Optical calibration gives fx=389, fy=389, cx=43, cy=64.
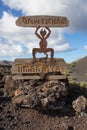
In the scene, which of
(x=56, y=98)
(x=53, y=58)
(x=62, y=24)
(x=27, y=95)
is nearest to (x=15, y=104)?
(x=27, y=95)

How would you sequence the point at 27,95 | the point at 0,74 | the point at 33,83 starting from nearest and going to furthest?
the point at 27,95 → the point at 33,83 → the point at 0,74

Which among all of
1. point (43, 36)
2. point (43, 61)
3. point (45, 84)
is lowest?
point (45, 84)

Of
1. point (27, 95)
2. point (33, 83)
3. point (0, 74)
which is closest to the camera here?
point (27, 95)

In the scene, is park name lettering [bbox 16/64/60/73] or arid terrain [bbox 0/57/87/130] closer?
arid terrain [bbox 0/57/87/130]

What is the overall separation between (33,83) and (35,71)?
58 centimetres

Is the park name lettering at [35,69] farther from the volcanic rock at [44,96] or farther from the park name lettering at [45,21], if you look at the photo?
the park name lettering at [45,21]

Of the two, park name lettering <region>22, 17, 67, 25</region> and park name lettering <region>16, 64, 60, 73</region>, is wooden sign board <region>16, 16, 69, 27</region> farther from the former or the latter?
park name lettering <region>16, 64, 60, 73</region>

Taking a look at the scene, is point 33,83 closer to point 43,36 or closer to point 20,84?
point 20,84

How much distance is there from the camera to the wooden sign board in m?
16.6

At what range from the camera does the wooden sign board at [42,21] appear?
16.6 metres

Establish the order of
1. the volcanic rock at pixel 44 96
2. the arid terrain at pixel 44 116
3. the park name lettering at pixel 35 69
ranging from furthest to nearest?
the park name lettering at pixel 35 69 → the volcanic rock at pixel 44 96 → the arid terrain at pixel 44 116

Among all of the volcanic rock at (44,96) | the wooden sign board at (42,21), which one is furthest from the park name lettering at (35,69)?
the wooden sign board at (42,21)

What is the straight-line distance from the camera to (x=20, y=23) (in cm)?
1662

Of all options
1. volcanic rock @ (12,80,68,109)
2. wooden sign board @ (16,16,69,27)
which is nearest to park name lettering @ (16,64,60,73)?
volcanic rock @ (12,80,68,109)
